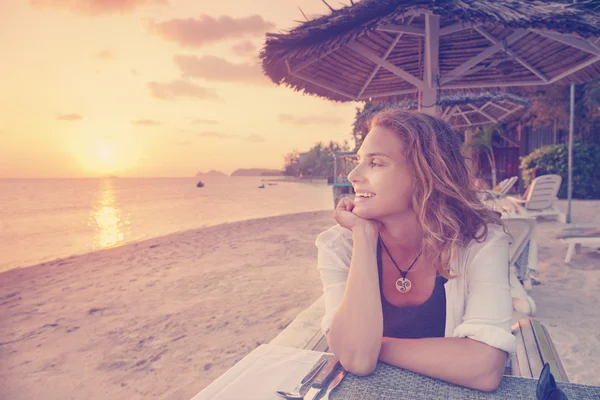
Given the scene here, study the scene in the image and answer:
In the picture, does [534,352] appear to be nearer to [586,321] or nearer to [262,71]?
[586,321]

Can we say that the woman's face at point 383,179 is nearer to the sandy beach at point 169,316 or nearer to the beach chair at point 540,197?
the sandy beach at point 169,316

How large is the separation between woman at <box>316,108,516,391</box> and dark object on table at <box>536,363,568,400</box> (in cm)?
37

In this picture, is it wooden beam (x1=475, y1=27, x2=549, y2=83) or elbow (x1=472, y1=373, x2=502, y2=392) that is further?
wooden beam (x1=475, y1=27, x2=549, y2=83)

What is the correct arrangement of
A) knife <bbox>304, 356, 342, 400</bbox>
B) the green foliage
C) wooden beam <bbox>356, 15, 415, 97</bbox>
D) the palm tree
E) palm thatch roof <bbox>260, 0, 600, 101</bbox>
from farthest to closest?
1. the green foliage
2. the palm tree
3. wooden beam <bbox>356, 15, 415, 97</bbox>
4. palm thatch roof <bbox>260, 0, 600, 101</bbox>
5. knife <bbox>304, 356, 342, 400</bbox>

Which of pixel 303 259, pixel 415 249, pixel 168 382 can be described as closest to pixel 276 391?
pixel 415 249

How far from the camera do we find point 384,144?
1425 mm

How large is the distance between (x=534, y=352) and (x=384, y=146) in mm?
950

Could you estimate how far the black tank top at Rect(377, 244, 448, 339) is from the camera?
139 centimetres

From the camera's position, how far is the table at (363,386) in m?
0.93

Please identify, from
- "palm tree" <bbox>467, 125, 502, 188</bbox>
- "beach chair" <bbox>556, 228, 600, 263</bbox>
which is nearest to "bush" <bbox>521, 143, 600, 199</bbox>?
"palm tree" <bbox>467, 125, 502, 188</bbox>

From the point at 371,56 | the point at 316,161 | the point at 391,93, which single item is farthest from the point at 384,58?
the point at 316,161

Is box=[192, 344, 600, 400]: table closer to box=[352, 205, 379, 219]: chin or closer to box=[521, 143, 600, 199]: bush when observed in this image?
box=[352, 205, 379, 219]: chin

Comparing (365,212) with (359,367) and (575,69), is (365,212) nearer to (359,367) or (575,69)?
(359,367)

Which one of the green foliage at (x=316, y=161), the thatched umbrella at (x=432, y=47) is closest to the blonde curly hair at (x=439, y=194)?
the thatched umbrella at (x=432, y=47)
